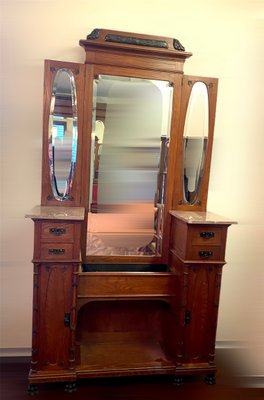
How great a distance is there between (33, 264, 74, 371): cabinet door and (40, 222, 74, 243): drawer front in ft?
0.43

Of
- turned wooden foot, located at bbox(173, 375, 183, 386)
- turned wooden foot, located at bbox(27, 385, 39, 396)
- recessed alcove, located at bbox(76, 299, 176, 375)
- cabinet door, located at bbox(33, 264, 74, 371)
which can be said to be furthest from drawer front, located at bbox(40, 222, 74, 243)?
turned wooden foot, located at bbox(173, 375, 183, 386)

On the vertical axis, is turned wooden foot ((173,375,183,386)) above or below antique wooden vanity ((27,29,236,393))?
below

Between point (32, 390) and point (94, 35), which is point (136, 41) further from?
point (32, 390)

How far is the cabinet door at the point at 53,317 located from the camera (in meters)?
1.49

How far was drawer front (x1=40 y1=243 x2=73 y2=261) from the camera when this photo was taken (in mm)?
1463

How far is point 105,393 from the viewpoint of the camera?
156 centimetres

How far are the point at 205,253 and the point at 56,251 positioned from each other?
0.76 m

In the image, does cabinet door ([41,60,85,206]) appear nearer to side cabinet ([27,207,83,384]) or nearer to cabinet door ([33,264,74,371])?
side cabinet ([27,207,83,384])

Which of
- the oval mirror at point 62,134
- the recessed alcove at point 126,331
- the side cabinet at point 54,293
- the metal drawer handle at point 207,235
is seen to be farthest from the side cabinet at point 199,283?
the oval mirror at point 62,134

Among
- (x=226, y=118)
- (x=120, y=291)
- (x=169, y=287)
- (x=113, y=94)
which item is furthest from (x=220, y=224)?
(x=113, y=94)

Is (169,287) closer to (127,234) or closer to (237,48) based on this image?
(127,234)

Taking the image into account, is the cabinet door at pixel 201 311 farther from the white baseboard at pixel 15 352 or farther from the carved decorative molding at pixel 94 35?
the carved decorative molding at pixel 94 35

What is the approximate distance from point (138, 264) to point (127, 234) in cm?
19

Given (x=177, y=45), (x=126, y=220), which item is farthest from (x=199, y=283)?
(x=177, y=45)
